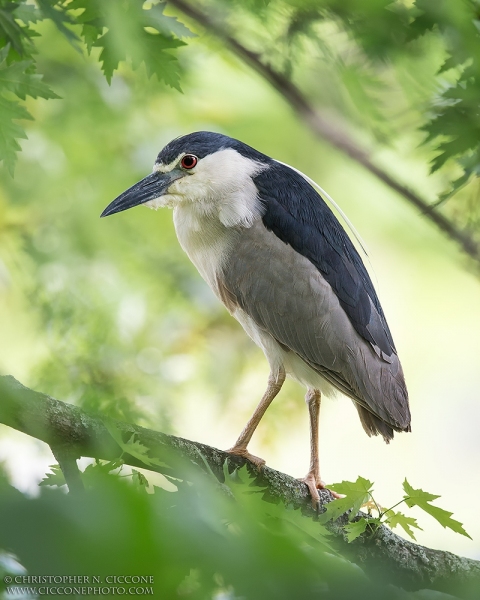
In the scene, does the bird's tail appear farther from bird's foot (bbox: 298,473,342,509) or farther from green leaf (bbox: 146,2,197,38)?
green leaf (bbox: 146,2,197,38)

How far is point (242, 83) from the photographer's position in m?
3.18

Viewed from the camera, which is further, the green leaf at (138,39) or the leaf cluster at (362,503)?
the leaf cluster at (362,503)

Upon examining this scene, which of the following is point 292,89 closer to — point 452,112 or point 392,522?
point 452,112

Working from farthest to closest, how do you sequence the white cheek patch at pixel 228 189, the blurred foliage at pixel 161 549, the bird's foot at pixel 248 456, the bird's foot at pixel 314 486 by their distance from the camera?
the white cheek patch at pixel 228 189
the bird's foot at pixel 314 486
the bird's foot at pixel 248 456
the blurred foliage at pixel 161 549

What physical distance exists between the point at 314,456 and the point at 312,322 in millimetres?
418

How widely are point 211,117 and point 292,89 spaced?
1.83 m

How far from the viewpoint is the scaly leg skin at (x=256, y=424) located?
1.84 m

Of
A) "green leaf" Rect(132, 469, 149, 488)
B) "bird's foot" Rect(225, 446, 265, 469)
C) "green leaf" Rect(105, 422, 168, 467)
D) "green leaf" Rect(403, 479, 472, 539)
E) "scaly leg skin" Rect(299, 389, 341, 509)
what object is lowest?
"green leaf" Rect(132, 469, 149, 488)

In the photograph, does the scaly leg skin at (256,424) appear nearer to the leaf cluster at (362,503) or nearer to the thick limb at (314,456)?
the thick limb at (314,456)

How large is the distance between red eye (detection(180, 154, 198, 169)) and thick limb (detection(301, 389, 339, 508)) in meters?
0.85

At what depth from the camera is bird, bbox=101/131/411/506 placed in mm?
2129

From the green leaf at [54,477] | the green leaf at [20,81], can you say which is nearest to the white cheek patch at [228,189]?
the green leaf at [20,81]

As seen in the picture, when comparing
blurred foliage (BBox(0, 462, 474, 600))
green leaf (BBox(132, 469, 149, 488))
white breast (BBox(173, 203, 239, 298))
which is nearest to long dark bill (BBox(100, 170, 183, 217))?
white breast (BBox(173, 203, 239, 298))

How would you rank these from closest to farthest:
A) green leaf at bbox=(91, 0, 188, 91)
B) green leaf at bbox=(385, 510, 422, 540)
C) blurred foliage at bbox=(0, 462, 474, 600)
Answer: blurred foliage at bbox=(0, 462, 474, 600) → green leaf at bbox=(91, 0, 188, 91) → green leaf at bbox=(385, 510, 422, 540)
